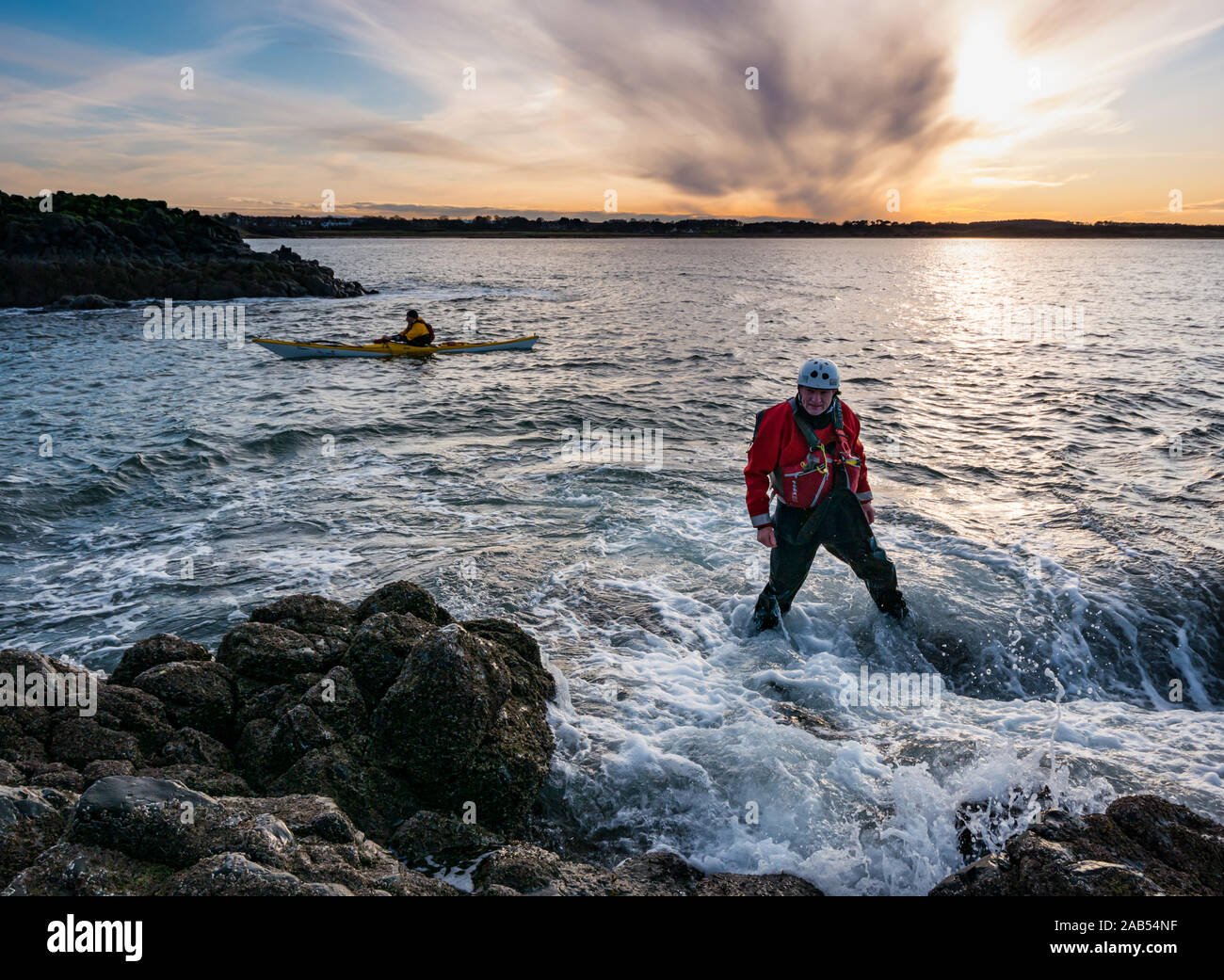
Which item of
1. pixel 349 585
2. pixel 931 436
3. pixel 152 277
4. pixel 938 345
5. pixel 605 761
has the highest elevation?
pixel 152 277

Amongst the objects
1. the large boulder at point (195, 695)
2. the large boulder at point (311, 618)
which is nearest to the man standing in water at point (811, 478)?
the large boulder at point (311, 618)

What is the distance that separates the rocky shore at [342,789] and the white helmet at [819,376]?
3696 mm

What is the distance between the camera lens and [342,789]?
15.6ft

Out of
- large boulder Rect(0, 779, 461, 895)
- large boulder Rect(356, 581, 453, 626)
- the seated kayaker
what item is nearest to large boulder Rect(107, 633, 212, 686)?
large boulder Rect(356, 581, 453, 626)

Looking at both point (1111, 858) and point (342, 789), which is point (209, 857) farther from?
point (1111, 858)

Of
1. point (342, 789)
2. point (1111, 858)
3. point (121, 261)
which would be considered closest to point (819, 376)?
point (1111, 858)

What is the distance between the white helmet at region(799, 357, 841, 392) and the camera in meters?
6.52

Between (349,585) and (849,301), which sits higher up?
(849,301)

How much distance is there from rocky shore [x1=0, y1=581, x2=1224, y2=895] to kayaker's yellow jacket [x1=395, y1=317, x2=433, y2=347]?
68.0ft

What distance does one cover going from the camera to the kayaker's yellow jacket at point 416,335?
84.9ft

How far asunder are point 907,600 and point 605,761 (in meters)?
4.61

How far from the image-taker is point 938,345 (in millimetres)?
31359

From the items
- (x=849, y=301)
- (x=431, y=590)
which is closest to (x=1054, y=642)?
(x=431, y=590)

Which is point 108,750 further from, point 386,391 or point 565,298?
point 565,298
